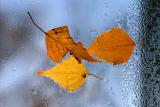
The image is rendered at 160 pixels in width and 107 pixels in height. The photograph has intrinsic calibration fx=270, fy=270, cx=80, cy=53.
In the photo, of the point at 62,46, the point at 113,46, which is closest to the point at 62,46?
the point at 62,46

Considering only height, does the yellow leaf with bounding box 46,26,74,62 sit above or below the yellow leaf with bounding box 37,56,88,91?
above

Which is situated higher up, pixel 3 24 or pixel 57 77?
pixel 3 24

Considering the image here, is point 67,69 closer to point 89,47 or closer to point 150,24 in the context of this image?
point 89,47

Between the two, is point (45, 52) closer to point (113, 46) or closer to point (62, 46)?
point (62, 46)

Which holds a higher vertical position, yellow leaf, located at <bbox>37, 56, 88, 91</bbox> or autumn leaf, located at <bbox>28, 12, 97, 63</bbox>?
autumn leaf, located at <bbox>28, 12, 97, 63</bbox>

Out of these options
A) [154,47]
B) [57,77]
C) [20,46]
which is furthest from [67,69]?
[154,47]
